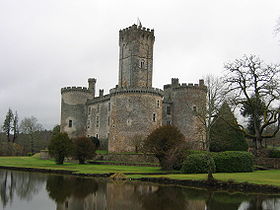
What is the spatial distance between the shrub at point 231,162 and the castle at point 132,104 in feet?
31.6

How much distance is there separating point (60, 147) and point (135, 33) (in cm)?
2065

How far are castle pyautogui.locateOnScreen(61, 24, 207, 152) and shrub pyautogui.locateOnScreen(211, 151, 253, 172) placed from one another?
9.64m

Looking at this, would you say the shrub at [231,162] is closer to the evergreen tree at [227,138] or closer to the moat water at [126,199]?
the evergreen tree at [227,138]

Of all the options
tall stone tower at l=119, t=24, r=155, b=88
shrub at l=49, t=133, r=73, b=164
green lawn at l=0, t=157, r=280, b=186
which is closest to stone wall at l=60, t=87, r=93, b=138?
tall stone tower at l=119, t=24, r=155, b=88

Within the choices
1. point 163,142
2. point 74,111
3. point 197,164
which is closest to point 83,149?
point 163,142

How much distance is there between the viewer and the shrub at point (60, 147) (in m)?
40.0

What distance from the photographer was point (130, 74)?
5041 cm

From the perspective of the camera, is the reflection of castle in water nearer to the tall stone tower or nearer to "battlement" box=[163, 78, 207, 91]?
the tall stone tower

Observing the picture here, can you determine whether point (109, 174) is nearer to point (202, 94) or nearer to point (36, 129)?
point (202, 94)

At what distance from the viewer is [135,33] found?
1992 inches

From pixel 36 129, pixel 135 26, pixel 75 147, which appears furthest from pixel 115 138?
pixel 36 129

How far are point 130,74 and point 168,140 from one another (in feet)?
67.1

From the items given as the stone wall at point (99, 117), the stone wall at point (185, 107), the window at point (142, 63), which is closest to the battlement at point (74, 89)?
the stone wall at point (99, 117)

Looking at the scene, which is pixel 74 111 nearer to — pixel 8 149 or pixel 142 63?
pixel 142 63
